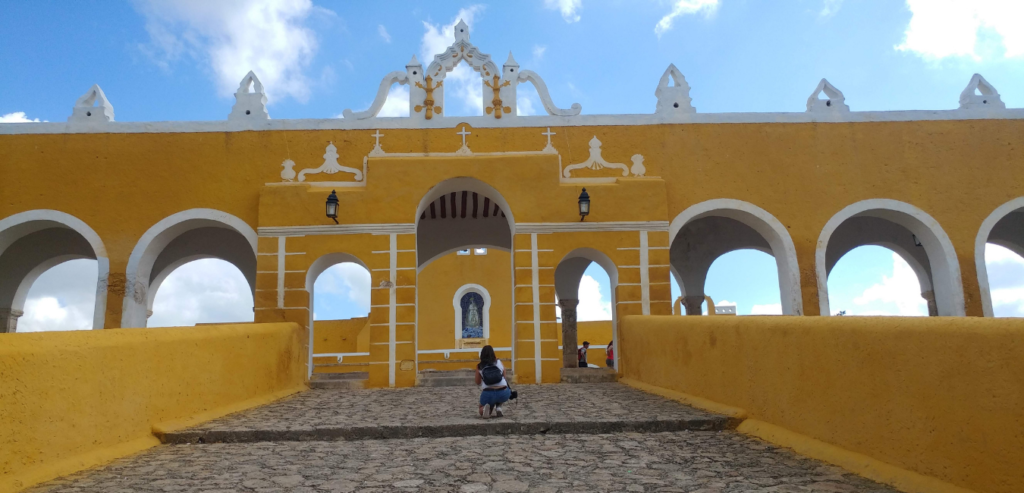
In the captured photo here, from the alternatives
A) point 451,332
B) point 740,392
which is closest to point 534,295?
point 740,392

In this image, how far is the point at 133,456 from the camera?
4.25 m

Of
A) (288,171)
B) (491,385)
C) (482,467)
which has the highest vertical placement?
(288,171)

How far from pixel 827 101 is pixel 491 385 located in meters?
7.97

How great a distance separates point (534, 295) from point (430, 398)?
2.62 m

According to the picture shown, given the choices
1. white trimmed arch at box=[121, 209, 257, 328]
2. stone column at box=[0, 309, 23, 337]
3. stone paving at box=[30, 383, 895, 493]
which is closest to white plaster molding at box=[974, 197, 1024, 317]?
stone paving at box=[30, 383, 895, 493]

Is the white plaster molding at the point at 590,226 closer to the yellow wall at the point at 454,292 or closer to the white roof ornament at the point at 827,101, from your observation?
the white roof ornament at the point at 827,101

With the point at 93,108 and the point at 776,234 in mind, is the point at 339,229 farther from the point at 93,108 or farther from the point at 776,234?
the point at 776,234

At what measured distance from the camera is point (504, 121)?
10305 mm

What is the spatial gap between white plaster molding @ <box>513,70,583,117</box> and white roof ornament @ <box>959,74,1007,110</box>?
19.7 feet

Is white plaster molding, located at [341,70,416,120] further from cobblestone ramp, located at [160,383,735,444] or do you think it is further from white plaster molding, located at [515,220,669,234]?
cobblestone ramp, located at [160,383,735,444]

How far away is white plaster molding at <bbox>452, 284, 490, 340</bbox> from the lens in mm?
16391

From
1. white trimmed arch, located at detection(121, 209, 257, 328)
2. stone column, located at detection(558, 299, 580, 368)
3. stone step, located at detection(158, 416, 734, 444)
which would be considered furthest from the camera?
stone column, located at detection(558, 299, 580, 368)

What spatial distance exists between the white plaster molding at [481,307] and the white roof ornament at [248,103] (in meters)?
7.38

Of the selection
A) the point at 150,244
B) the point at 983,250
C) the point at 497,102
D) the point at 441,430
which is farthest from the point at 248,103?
the point at 983,250
